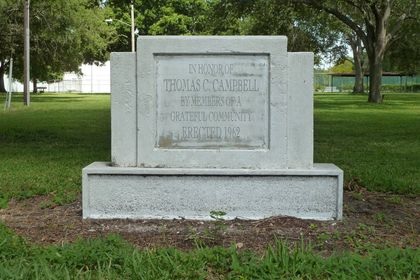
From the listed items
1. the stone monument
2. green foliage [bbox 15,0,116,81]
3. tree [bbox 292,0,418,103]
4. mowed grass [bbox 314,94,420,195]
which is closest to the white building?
green foliage [bbox 15,0,116,81]

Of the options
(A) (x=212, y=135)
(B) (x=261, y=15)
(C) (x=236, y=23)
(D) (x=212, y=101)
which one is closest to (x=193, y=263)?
(A) (x=212, y=135)

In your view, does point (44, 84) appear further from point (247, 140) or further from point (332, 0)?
point (247, 140)

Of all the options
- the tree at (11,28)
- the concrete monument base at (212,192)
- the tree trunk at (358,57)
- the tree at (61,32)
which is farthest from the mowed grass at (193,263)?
the tree trunk at (358,57)

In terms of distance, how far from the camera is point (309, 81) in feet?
19.0

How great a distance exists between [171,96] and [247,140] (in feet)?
2.66

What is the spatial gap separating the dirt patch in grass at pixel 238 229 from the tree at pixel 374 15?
81.5 ft

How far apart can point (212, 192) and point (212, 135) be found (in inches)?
20.9

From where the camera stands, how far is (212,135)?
5938mm

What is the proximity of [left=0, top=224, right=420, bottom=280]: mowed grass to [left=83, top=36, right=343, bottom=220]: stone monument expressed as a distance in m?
1.30

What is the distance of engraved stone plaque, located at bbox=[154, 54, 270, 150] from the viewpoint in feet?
19.2

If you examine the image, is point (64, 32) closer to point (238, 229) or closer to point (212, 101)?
point (212, 101)

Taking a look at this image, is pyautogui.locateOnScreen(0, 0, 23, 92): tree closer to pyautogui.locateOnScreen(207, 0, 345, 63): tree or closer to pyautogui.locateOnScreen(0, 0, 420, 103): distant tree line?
pyautogui.locateOnScreen(0, 0, 420, 103): distant tree line

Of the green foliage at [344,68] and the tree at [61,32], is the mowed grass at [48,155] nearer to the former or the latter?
the tree at [61,32]

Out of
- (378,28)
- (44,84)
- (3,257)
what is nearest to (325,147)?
(3,257)
